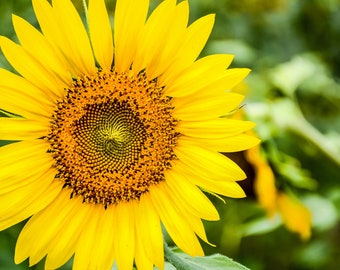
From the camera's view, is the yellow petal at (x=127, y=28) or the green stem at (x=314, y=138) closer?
the yellow petal at (x=127, y=28)

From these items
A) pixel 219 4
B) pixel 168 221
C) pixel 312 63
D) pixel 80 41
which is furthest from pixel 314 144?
pixel 80 41

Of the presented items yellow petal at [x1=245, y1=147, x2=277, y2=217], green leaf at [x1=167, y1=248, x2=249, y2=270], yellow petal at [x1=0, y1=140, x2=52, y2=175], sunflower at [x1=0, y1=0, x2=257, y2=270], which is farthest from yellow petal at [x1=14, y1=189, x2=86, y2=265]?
yellow petal at [x1=245, y1=147, x2=277, y2=217]

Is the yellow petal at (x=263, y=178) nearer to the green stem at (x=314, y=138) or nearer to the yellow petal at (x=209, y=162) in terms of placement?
the green stem at (x=314, y=138)

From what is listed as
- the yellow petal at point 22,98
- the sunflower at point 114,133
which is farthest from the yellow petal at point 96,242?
the yellow petal at point 22,98

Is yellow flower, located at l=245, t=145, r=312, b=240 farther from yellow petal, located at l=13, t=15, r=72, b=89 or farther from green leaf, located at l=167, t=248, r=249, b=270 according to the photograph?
yellow petal, located at l=13, t=15, r=72, b=89

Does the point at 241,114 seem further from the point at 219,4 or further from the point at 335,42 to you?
the point at 335,42

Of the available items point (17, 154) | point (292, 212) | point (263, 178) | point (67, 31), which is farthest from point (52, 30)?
point (292, 212)
